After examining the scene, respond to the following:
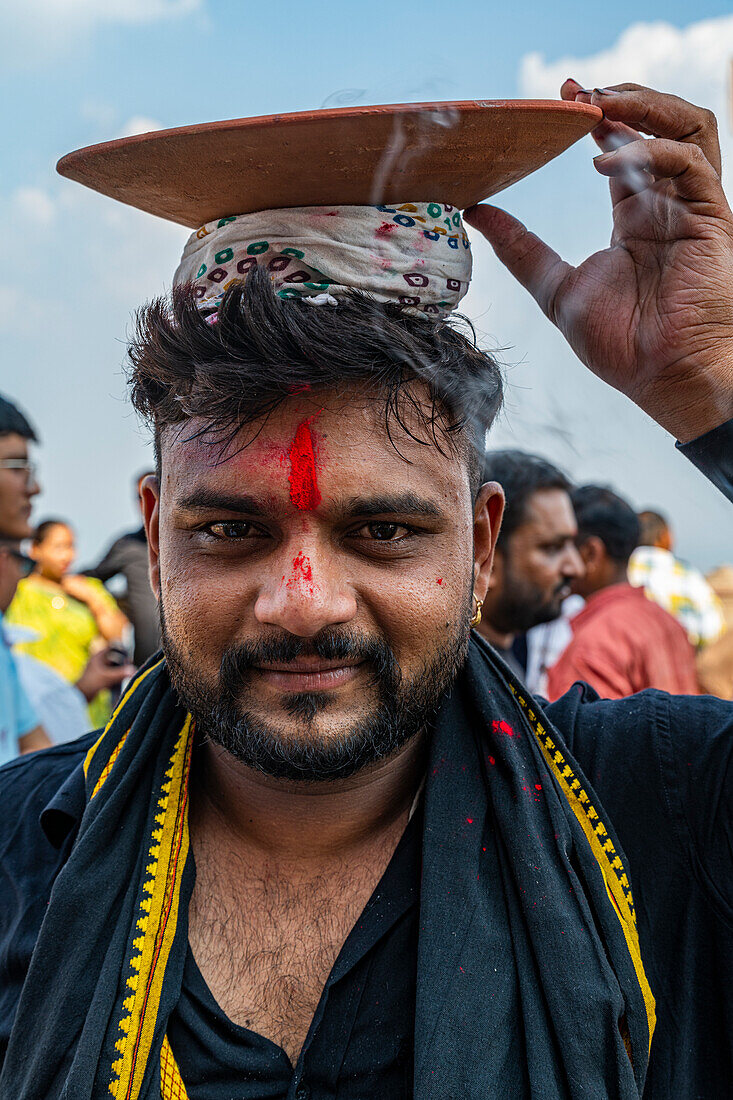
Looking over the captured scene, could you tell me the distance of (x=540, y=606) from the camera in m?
3.79

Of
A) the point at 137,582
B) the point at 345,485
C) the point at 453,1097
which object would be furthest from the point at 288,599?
the point at 137,582

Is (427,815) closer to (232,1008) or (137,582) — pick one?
(232,1008)

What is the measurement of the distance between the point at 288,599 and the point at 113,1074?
29.5 inches

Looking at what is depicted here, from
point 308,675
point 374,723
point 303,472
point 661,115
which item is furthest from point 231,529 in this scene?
point 661,115

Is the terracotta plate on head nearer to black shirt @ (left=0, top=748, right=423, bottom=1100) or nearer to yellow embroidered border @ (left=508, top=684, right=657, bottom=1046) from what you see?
yellow embroidered border @ (left=508, top=684, right=657, bottom=1046)

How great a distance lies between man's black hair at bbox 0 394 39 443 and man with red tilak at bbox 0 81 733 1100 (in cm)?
215

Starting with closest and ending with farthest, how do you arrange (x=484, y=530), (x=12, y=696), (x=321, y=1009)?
(x=321, y=1009) < (x=484, y=530) < (x=12, y=696)

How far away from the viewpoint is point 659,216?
152 cm

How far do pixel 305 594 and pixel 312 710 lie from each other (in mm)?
197

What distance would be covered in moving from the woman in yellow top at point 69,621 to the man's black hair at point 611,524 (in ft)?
7.71

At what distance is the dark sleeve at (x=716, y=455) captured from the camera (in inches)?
60.1

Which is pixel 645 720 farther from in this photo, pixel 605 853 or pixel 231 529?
pixel 231 529

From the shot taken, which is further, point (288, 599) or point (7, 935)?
point (7, 935)

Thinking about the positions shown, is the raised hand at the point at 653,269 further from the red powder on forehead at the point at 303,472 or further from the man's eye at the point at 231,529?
the man's eye at the point at 231,529
